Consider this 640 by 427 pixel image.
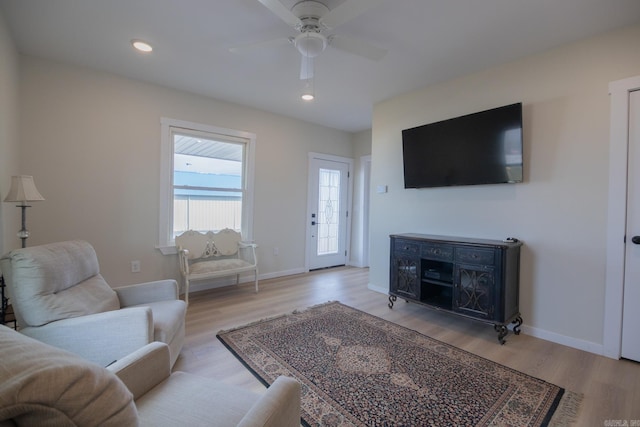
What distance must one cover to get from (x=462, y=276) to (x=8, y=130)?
4.10 meters

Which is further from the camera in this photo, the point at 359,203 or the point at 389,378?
the point at 359,203

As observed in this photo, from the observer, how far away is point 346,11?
6.01 ft

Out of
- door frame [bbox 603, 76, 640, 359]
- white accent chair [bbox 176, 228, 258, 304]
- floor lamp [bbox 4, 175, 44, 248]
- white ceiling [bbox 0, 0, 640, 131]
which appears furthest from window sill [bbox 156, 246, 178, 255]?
door frame [bbox 603, 76, 640, 359]

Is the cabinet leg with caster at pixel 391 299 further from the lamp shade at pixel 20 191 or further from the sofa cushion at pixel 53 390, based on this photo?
the lamp shade at pixel 20 191

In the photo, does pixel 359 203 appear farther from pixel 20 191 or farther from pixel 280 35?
pixel 20 191

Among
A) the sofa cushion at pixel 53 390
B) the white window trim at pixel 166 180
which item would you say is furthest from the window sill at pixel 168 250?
the sofa cushion at pixel 53 390

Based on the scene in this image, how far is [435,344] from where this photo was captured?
250 cm

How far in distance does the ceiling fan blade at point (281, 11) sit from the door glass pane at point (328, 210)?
10.7 feet

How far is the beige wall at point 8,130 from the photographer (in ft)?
7.48

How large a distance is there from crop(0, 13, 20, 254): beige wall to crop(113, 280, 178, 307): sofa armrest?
1.04 meters

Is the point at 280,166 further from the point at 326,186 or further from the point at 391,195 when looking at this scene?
the point at 391,195

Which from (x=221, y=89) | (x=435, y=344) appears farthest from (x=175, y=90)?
(x=435, y=344)

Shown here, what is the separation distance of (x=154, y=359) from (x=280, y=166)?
144 inches

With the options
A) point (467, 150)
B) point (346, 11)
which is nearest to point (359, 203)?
point (467, 150)
